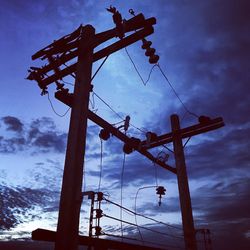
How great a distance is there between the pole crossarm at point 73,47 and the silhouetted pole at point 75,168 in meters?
0.87

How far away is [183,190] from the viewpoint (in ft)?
38.1

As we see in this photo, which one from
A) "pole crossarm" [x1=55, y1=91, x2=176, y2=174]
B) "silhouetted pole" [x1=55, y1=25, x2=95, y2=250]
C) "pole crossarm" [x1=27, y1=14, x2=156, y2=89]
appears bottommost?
"silhouetted pole" [x1=55, y1=25, x2=95, y2=250]

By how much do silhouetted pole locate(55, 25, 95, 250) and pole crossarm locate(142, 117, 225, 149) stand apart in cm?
720

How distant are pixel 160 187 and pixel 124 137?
402 centimetres

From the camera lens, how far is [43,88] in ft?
28.6

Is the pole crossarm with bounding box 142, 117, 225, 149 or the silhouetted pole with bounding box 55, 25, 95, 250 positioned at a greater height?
the pole crossarm with bounding box 142, 117, 225, 149

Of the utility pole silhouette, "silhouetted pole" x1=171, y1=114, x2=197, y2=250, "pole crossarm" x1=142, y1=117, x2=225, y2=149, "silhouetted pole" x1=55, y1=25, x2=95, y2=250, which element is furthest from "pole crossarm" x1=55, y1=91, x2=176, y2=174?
"silhouetted pole" x1=55, y1=25, x2=95, y2=250

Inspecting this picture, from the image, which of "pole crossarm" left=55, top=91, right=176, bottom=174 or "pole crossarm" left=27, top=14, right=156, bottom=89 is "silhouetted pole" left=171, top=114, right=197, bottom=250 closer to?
"pole crossarm" left=55, top=91, right=176, bottom=174

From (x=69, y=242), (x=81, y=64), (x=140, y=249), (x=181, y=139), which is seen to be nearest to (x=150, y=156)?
(x=181, y=139)

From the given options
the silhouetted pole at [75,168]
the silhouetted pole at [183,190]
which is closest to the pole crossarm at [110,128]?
the silhouetted pole at [183,190]

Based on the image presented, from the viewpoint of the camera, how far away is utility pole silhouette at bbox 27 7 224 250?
521 cm

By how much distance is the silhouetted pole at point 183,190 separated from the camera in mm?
10805

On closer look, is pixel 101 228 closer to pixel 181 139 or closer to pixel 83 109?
pixel 83 109

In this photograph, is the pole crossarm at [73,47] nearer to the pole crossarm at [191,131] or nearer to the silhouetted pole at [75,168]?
the silhouetted pole at [75,168]
